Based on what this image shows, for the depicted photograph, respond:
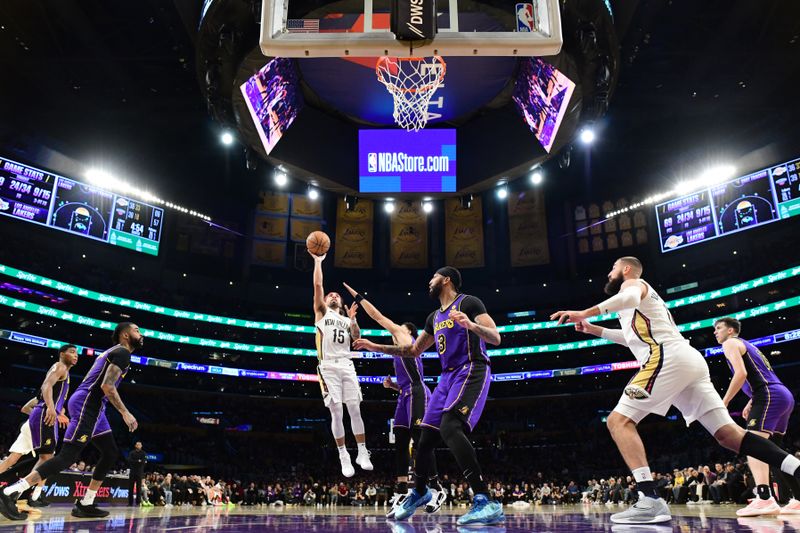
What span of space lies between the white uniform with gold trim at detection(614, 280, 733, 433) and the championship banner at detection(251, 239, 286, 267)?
2992 centimetres

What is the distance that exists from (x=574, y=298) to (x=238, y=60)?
27.4 meters

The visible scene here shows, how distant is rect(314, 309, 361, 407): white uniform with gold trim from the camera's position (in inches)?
314

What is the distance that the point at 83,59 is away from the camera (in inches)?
811

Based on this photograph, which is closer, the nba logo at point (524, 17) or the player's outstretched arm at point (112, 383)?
the player's outstretched arm at point (112, 383)

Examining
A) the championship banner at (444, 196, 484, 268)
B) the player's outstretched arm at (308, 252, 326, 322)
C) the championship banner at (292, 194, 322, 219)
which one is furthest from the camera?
the championship banner at (292, 194, 322, 219)

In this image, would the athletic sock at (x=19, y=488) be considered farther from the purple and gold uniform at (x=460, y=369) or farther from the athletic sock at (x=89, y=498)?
the purple and gold uniform at (x=460, y=369)

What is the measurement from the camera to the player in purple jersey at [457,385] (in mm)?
4973

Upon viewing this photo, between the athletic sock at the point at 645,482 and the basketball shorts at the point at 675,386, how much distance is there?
401mm

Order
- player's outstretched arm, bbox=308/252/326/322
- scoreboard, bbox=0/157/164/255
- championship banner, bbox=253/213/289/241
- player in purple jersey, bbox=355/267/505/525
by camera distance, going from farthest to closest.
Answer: championship banner, bbox=253/213/289/241 < scoreboard, bbox=0/157/164/255 < player's outstretched arm, bbox=308/252/326/322 < player in purple jersey, bbox=355/267/505/525

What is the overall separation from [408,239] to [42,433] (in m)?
26.2

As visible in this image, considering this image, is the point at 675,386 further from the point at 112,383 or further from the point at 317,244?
the point at 112,383

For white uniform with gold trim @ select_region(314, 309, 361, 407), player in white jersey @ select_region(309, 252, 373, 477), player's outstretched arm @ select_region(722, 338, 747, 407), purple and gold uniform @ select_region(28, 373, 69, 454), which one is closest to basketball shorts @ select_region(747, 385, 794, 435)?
player's outstretched arm @ select_region(722, 338, 747, 407)

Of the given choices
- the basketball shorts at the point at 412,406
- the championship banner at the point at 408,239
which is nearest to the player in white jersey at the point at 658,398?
the basketball shorts at the point at 412,406

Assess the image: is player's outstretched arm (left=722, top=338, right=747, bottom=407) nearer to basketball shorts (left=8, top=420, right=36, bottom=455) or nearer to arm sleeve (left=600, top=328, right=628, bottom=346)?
arm sleeve (left=600, top=328, right=628, bottom=346)
